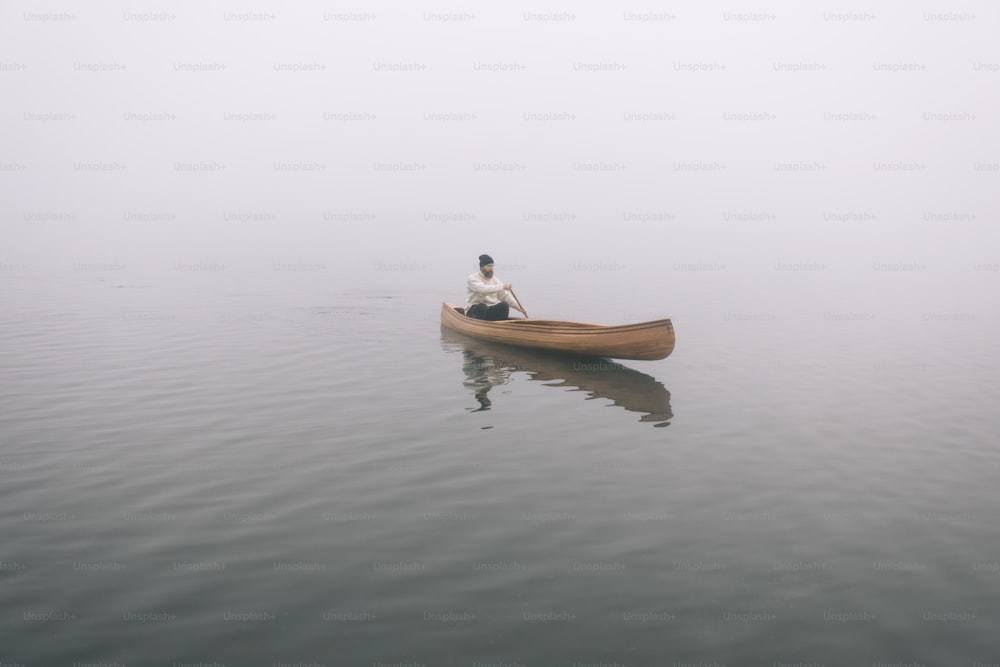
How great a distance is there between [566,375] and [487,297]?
437 cm

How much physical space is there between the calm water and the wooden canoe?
54cm

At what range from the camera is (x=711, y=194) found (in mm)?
192750

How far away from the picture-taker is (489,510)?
26.4ft

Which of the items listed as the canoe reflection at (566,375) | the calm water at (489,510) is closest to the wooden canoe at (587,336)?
the canoe reflection at (566,375)

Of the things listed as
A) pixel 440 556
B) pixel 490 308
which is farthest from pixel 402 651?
pixel 490 308

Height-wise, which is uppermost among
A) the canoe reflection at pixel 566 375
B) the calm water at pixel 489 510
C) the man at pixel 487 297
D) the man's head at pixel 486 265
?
the man's head at pixel 486 265

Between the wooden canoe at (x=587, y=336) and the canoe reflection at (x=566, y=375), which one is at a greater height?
the wooden canoe at (x=587, y=336)

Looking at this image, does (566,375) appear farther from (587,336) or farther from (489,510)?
(489,510)

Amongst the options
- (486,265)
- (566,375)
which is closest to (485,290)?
(486,265)

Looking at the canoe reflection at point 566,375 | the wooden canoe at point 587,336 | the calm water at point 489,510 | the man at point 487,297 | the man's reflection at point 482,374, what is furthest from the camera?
the man at point 487,297

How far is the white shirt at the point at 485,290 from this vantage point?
1870 centimetres

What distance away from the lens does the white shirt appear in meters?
18.7

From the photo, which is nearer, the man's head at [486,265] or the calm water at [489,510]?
the calm water at [489,510]

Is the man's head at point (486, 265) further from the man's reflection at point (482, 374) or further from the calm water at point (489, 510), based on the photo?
the calm water at point (489, 510)
